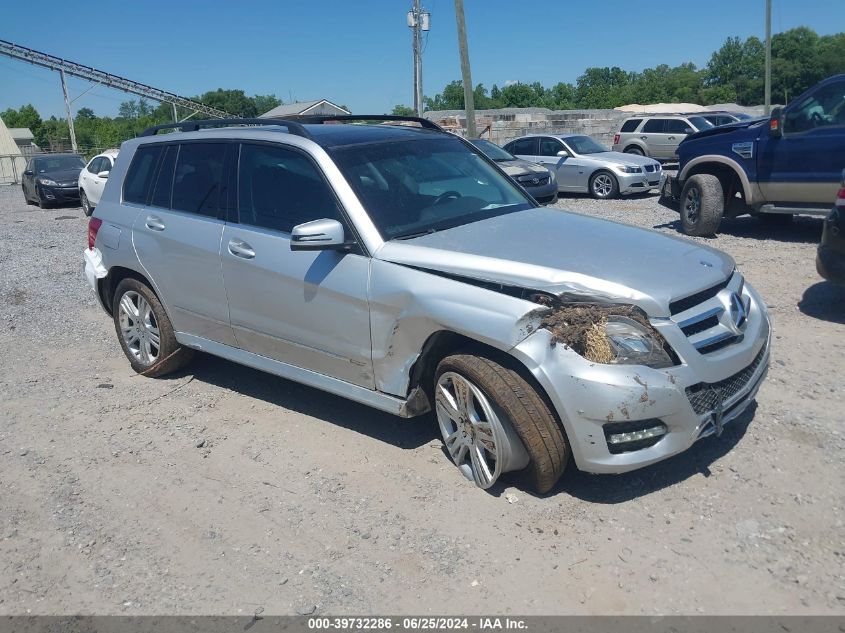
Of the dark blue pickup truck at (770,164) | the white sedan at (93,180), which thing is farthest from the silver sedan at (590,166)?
the white sedan at (93,180)

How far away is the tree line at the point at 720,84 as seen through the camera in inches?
2685

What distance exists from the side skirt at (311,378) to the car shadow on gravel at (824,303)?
425 centimetres

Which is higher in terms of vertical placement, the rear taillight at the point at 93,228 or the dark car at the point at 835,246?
the rear taillight at the point at 93,228

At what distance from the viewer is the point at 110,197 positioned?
601cm

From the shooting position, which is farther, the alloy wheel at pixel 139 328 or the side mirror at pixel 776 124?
the side mirror at pixel 776 124

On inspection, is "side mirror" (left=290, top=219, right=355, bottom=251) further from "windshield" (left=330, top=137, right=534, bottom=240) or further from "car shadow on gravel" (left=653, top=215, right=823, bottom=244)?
"car shadow on gravel" (left=653, top=215, right=823, bottom=244)

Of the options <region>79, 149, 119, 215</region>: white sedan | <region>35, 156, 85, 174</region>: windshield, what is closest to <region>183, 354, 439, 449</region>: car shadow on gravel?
<region>79, 149, 119, 215</region>: white sedan

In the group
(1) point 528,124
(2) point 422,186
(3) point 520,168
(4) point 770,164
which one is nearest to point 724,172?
(4) point 770,164

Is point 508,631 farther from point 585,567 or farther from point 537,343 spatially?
point 537,343

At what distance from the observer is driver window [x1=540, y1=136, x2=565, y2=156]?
17.8 metres

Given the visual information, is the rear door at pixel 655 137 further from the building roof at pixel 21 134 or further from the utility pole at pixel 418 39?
the building roof at pixel 21 134

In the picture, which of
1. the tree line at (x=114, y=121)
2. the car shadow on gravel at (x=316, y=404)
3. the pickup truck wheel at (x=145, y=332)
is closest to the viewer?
the car shadow on gravel at (x=316, y=404)

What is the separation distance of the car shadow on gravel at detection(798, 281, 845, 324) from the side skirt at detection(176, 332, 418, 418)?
14.0 feet

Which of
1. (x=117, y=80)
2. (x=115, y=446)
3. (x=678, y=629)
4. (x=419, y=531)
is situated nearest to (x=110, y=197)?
(x=115, y=446)
